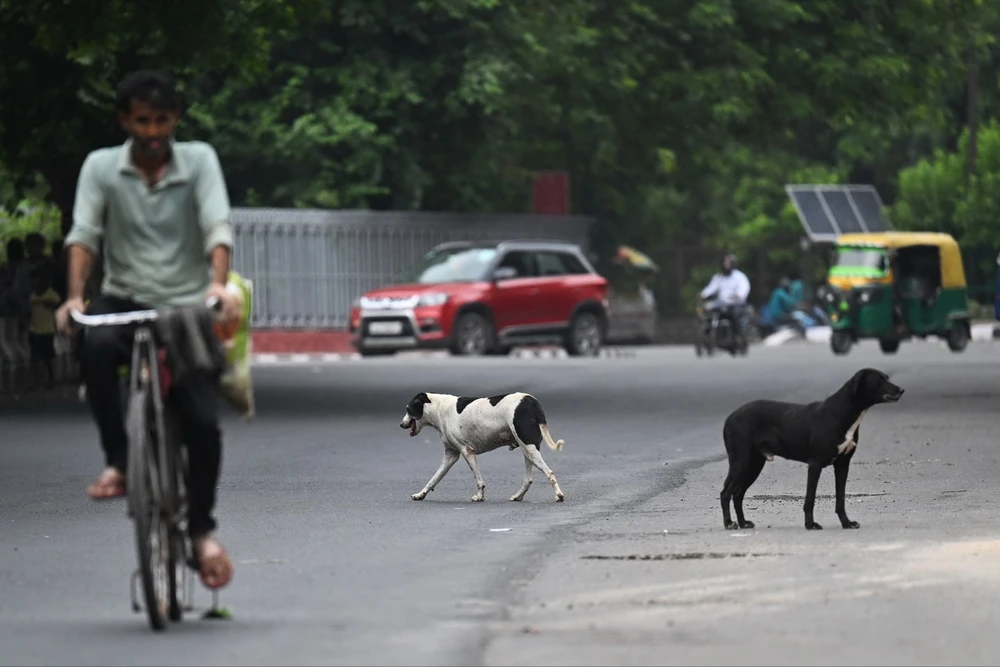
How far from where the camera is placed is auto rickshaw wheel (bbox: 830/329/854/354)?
38.3m

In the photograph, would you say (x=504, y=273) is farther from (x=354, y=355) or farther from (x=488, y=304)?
(x=354, y=355)

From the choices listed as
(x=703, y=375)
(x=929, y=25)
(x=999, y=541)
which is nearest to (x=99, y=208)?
(x=999, y=541)

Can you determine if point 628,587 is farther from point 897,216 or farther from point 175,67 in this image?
point 897,216

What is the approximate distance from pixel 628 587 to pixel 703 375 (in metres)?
21.0

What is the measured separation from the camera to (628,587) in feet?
29.7

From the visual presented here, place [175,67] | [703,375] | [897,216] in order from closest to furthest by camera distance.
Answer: [175,67]
[703,375]
[897,216]

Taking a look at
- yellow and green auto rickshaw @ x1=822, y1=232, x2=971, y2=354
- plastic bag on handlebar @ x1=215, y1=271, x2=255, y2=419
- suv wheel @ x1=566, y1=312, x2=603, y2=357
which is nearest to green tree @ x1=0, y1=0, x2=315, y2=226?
suv wheel @ x1=566, y1=312, x2=603, y2=357

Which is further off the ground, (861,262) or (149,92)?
(149,92)

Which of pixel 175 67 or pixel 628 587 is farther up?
pixel 175 67

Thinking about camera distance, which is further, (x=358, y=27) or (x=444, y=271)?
(x=358, y=27)

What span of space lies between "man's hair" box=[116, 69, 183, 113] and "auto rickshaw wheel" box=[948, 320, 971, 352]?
1280 inches

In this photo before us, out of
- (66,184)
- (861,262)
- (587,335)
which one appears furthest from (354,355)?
(66,184)

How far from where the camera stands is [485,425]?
12.8m

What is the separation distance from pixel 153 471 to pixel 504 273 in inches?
1149
